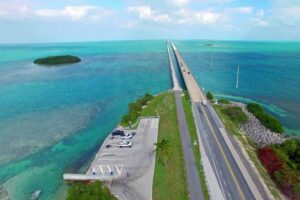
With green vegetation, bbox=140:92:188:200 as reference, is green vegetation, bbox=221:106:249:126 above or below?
above

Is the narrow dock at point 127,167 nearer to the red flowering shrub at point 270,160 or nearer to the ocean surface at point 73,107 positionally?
the ocean surface at point 73,107

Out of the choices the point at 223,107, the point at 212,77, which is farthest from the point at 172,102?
the point at 212,77

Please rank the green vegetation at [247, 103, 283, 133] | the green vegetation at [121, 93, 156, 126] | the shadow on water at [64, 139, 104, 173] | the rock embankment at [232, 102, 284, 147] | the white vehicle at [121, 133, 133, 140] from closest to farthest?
the shadow on water at [64, 139, 104, 173]
the rock embankment at [232, 102, 284, 147]
the white vehicle at [121, 133, 133, 140]
the green vegetation at [247, 103, 283, 133]
the green vegetation at [121, 93, 156, 126]

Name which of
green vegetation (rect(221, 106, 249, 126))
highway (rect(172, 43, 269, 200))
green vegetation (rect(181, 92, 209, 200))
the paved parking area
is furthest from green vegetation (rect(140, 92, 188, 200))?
green vegetation (rect(221, 106, 249, 126))

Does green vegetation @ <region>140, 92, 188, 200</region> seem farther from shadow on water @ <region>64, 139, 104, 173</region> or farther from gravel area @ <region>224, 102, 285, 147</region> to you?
gravel area @ <region>224, 102, 285, 147</region>

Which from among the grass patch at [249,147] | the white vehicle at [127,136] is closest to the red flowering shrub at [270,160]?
the grass patch at [249,147]

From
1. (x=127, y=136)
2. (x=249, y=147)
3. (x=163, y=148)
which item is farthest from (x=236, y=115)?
(x=163, y=148)
